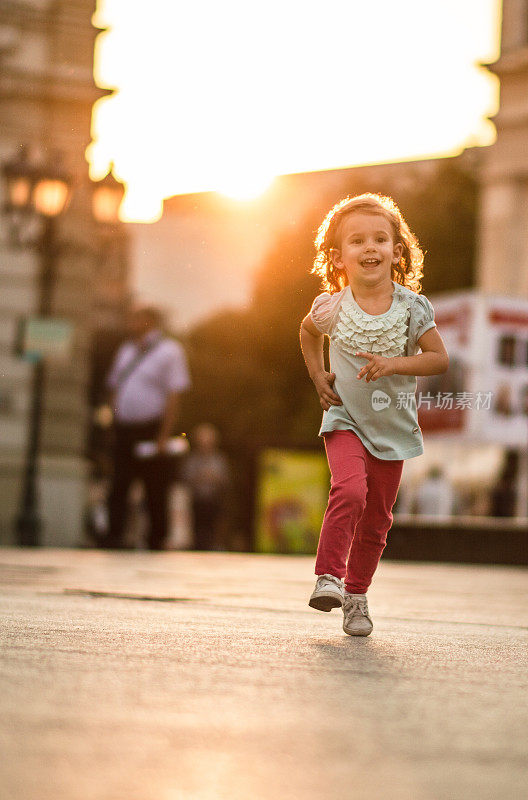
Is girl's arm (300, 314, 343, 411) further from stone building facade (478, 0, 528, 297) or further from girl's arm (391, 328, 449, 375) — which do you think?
stone building facade (478, 0, 528, 297)

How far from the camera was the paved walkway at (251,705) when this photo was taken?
2.00 meters

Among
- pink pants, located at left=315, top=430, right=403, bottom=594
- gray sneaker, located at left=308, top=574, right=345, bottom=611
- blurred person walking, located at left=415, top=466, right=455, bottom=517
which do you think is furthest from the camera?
blurred person walking, located at left=415, top=466, right=455, bottom=517

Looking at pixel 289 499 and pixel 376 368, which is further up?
pixel 376 368

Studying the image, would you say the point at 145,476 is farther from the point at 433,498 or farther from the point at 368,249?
the point at 433,498

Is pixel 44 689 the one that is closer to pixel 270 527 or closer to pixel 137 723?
pixel 137 723

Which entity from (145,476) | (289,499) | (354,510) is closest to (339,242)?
(354,510)

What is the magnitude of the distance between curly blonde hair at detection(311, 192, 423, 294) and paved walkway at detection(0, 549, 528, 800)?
3.55ft

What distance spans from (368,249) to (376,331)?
0.26 m

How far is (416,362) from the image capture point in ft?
14.5

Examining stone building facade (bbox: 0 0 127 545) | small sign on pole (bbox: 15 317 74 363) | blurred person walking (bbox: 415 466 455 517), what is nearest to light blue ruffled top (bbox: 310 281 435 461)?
small sign on pole (bbox: 15 317 74 363)

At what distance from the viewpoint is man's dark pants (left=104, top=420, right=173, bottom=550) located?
A: 10680mm

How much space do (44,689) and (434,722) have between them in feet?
2.30

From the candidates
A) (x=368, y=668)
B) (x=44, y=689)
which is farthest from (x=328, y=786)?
(x=368, y=668)

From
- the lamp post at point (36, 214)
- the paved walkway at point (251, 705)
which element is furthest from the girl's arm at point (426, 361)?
the lamp post at point (36, 214)
